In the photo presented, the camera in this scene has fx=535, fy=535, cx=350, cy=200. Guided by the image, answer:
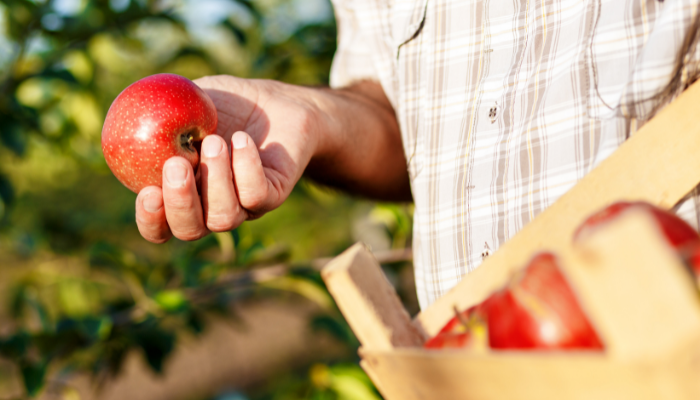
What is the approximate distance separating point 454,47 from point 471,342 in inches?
19.1

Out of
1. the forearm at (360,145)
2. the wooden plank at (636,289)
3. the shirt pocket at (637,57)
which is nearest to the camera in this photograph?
the wooden plank at (636,289)

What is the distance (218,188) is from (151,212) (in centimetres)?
10

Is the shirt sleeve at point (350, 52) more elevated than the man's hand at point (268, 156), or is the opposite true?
the shirt sleeve at point (350, 52)

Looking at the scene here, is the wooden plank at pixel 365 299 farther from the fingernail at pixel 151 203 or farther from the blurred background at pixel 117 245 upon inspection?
the blurred background at pixel 117 245

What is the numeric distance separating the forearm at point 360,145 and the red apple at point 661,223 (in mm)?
573

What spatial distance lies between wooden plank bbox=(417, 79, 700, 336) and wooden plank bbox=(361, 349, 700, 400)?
0.46 feet

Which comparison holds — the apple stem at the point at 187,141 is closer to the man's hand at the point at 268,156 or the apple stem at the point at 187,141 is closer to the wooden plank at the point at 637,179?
the man's hand at the point at 268,156

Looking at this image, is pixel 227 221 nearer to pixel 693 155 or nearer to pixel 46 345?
pixel 693 155

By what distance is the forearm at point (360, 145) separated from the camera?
936 millimetres

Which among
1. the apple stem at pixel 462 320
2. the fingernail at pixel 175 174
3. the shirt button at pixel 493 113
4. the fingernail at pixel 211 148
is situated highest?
the shirt button at pixel 493 113

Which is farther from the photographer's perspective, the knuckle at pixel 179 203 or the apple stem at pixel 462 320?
the knuckle at pixel 179 203

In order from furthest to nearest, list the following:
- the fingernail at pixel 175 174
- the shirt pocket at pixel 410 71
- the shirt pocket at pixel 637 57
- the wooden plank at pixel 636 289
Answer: the shirt pocket at pixel 410 71
the fingernail at pixel 175 174
the shirt pocket at pixel 637 57
the wooden plank at pixel 636 289

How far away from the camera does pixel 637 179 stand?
413 mm

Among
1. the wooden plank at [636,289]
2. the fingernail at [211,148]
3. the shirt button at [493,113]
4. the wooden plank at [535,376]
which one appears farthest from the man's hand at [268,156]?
the wooden plank at [636,289]
